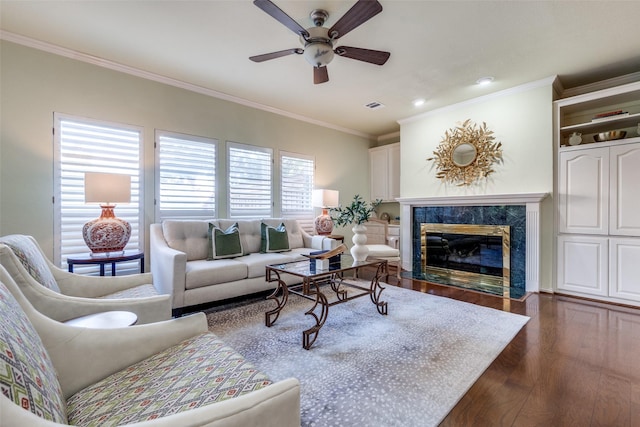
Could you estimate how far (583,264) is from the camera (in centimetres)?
337

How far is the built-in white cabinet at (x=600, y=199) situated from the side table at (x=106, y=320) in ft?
14.9

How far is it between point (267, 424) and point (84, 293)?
1980 mm

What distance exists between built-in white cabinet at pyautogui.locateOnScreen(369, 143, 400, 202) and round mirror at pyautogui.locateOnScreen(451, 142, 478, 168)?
4.54 ft

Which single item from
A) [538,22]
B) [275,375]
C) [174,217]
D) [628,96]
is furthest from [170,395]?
[628,96]

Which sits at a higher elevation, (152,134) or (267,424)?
(152,134)

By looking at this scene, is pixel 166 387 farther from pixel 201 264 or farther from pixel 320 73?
pixel 320 73

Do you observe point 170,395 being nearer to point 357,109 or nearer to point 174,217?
point 174,217

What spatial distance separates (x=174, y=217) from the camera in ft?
11.9

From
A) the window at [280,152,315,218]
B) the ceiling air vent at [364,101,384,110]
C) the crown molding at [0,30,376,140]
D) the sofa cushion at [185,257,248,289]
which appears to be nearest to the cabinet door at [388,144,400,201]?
the ceiling air vent at [364,101,384,110]

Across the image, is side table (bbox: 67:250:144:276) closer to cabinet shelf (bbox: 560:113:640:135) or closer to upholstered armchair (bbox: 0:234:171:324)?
upholstered armchair (bbox: 0:234:171:324)

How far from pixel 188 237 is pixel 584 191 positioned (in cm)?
477

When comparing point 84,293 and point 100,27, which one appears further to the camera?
point 100,27

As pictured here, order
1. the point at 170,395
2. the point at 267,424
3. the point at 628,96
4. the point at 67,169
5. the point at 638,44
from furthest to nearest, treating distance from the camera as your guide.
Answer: the point at 628,96
the point at 67,169
the point at 638,44
the point at 170,395
the point at 267,424

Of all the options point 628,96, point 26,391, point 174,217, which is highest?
point 628,96
